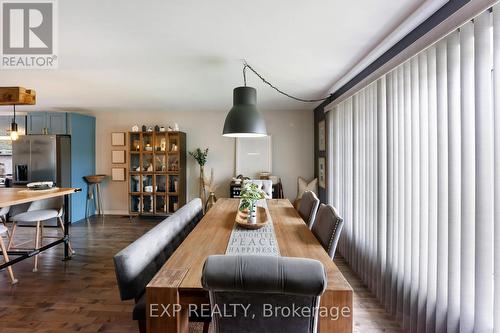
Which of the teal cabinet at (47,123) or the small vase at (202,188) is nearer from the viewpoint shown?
the teal cabinet at (47,123)

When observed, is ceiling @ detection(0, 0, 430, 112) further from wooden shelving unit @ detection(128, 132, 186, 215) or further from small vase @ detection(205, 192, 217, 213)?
small vase @ detection(205, 192, 217, 213)

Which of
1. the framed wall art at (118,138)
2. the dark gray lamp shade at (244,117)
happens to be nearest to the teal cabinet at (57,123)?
→ the framed wall art at (118,138)

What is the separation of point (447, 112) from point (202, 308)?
72.1 inches

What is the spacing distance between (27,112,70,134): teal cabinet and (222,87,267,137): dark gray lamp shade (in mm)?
4225

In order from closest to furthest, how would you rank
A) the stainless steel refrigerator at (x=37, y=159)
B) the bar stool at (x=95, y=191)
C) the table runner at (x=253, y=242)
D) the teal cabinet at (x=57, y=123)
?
the table runner at (x=253, y=242)
the stainless steel refrigerator at (x=37, y=159)
the teal cabinet at (x=57, y=123)
the bar stool at (x=95, y=191)

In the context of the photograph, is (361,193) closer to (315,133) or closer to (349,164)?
(349,164)

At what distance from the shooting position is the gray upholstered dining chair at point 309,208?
239 centimetres

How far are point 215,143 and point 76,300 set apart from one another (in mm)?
3674

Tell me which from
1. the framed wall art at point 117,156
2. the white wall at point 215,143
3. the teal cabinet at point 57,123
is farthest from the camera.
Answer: the framed wall art at point 117,156

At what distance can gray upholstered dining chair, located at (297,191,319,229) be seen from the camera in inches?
94.2

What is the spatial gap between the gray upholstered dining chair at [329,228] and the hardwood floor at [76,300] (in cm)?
81

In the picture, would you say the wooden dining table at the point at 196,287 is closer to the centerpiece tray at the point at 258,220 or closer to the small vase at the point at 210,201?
the centerpiece tray at the point at 258,220

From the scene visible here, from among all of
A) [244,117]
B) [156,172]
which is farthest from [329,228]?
[156,172]

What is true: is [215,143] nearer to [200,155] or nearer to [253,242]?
[200,155]
